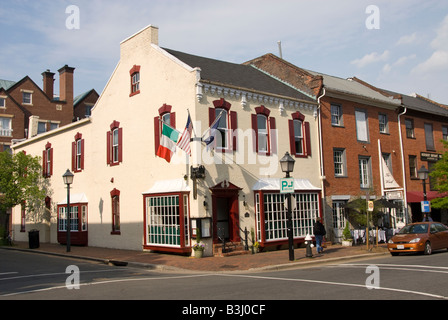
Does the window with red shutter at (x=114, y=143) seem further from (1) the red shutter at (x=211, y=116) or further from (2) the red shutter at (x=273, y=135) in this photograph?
(2) the red shutter at (x=273, y=135)

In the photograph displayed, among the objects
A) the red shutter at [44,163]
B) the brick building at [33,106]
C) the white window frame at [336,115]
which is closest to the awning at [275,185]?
the white window frame at [336,115]

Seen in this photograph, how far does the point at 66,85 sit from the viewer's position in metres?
→ 50.3

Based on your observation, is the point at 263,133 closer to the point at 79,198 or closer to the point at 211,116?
the point at 211,116

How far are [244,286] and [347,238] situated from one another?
14065 millimetres

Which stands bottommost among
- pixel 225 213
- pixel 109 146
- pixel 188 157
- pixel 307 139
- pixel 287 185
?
pixel 225 213

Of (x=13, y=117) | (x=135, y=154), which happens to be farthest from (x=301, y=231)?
(x=13, y=117)

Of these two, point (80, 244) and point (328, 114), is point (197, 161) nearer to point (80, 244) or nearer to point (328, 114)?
point (328, 114)

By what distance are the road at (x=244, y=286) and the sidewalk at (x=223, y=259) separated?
3.84 feet

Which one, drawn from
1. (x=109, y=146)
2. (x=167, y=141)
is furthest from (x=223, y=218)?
(x=109, y=146)

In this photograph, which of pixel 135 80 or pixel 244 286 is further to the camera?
pixel 135 80

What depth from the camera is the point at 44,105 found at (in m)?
49.8

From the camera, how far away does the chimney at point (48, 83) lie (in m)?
51.3

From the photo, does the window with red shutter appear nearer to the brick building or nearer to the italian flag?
the italian flag
